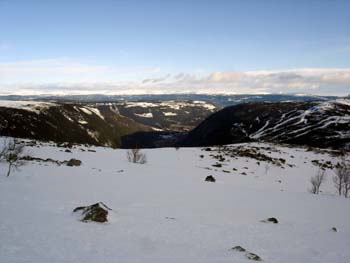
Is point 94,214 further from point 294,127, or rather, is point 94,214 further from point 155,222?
point 294,127

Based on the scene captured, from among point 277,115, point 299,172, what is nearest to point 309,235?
point 299,172

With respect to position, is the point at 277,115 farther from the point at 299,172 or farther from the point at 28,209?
the point at 28,209


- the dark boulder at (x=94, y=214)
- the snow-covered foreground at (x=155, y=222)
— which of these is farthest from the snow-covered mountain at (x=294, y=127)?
the dark boulder at (x=94, y=214)

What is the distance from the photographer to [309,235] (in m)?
15.4

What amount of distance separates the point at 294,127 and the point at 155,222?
153122mm

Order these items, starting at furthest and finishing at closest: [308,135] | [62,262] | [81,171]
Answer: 1. [308,135]
2. [81,171]
3. [62,262]

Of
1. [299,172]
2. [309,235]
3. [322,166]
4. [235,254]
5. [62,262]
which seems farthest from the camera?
[322,166]

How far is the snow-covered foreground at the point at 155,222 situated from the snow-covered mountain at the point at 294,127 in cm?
10856

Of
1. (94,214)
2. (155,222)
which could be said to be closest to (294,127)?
(155,222)

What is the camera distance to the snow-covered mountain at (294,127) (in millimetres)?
129875

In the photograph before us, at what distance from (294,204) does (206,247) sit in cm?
1496

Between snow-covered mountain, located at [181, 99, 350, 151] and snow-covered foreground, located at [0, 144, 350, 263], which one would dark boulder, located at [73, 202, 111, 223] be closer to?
snow-covered foreground, located at [0, 144, 350, 263]

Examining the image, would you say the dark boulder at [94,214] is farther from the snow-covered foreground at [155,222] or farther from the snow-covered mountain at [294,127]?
the snow-covered mountain at [294,127]

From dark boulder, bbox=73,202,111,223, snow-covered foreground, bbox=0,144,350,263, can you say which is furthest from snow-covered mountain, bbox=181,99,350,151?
dark boulder, bbox=73,202,111,223
